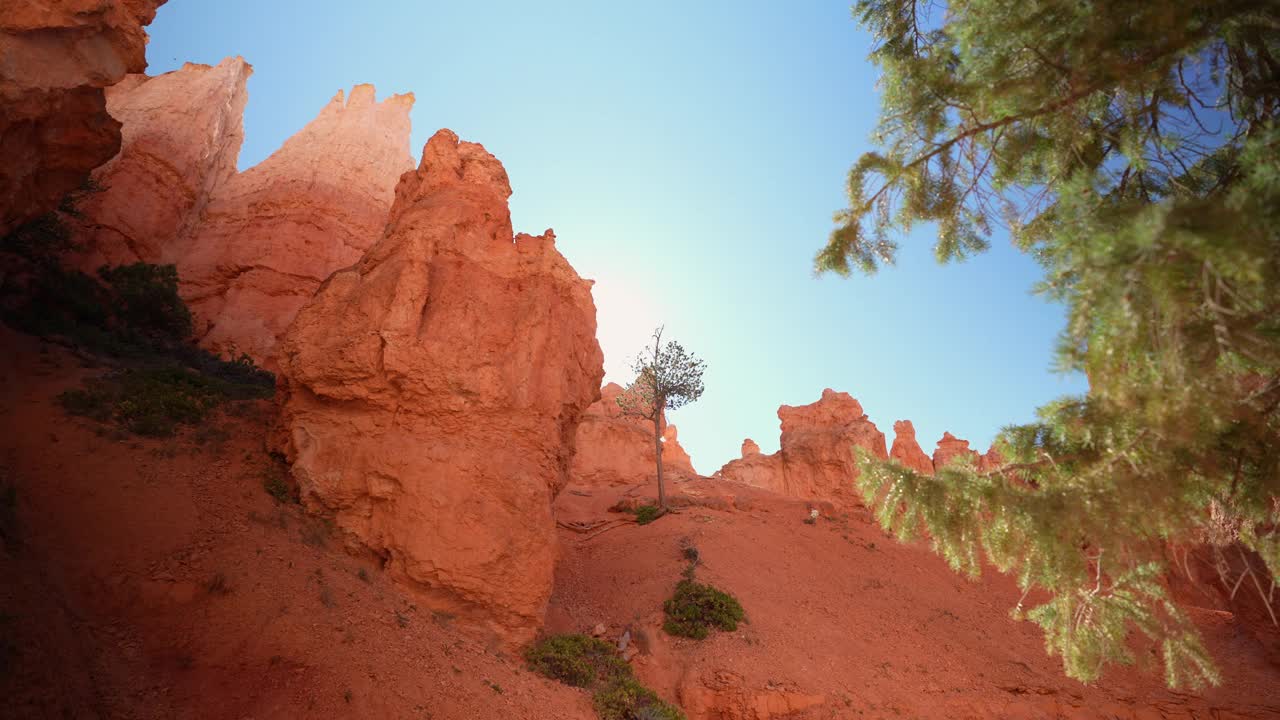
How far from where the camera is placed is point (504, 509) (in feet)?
37.0

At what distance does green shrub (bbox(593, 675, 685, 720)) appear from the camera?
1020 cm

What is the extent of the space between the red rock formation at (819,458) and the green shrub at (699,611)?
18545mm

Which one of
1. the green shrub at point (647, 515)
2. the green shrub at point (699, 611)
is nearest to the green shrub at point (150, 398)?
the green shrub at point (699, 611)

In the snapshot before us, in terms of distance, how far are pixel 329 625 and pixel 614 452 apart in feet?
95.2

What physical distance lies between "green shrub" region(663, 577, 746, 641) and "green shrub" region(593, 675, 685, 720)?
8.52 ft

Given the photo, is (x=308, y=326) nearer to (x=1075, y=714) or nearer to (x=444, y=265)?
(x=444, y=265)

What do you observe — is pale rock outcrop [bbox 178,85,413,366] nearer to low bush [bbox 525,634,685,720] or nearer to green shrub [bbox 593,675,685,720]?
low bush [bbox 525,634,685,720]

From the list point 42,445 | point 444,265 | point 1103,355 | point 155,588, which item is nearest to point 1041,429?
point 1103,355

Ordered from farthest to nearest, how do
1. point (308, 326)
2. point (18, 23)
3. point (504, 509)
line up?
1. point (308, 326)
2. point (504, 509)
3. point (18, 23)

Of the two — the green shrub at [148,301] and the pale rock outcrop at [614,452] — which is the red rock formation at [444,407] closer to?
the green shrub at [148,301]

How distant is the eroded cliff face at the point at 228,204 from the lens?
24.7 metres

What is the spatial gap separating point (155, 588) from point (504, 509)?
16.9 feet

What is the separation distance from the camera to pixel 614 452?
37.1 metres

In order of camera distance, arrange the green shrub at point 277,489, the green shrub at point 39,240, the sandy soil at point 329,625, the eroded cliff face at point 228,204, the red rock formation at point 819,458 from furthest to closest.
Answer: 1. the red rock formation at point 819,458
2. the eroded cliff face at point 228,204
3. the green shrub at point 39,240
4. the green shrub at point 277,489
5. the sandy soil at point 329,625
